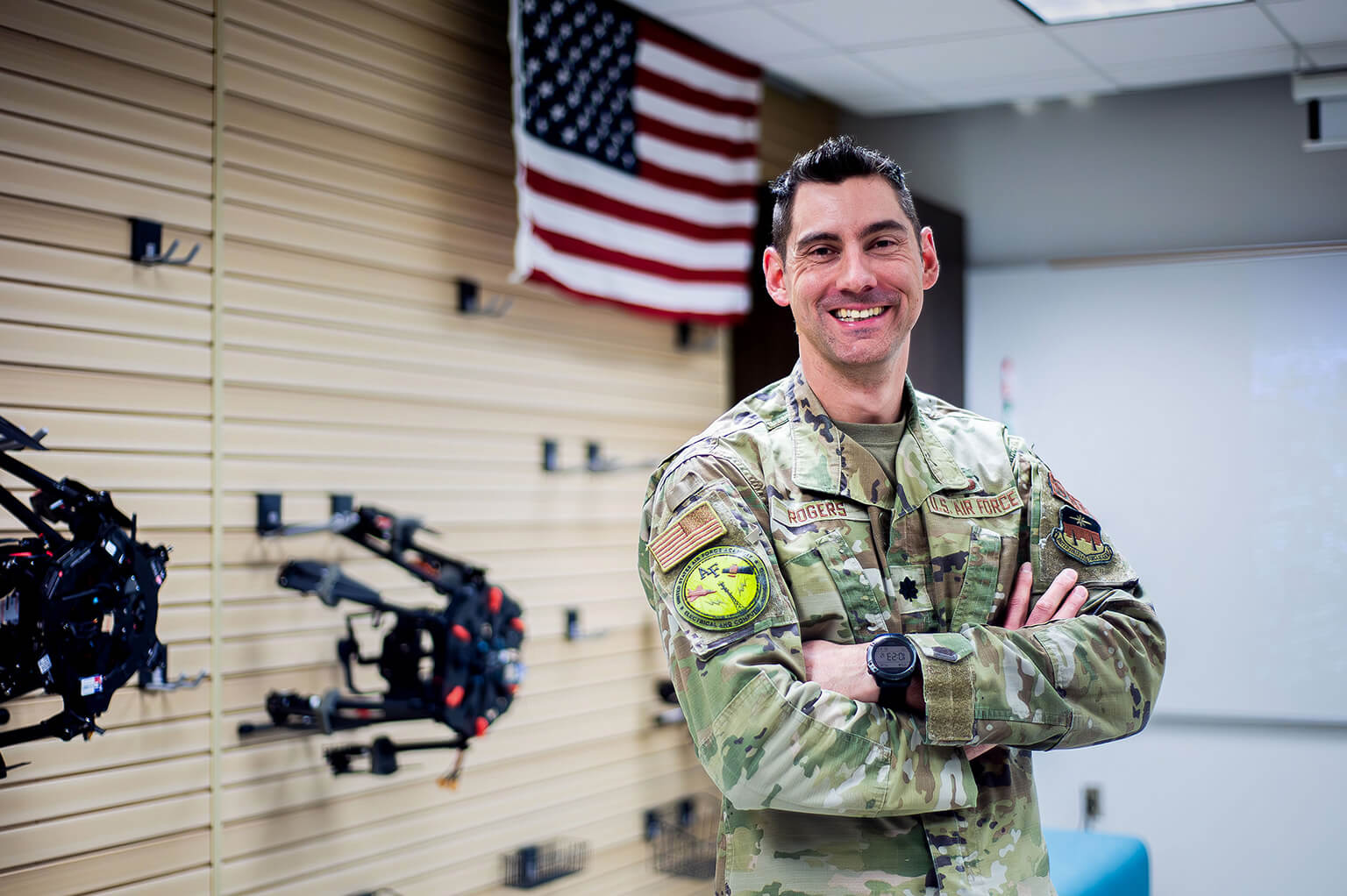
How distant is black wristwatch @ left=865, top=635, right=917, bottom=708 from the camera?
1676 millimetres

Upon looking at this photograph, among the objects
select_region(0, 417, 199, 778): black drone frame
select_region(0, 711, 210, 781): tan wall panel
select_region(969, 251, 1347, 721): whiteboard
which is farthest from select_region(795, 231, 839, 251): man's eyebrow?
select_region(969, 251, 1347, 721): whiteboard

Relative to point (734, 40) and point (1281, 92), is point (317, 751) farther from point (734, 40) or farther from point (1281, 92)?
point (1281, 92)

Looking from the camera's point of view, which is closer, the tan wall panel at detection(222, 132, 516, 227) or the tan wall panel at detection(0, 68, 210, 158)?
the tan wall panel at detection(0, 68, 210, 158)

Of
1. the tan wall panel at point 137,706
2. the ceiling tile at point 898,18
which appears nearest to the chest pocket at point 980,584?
the tan wall panel at point 137,706

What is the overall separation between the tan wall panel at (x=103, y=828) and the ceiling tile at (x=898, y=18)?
3.15 metres

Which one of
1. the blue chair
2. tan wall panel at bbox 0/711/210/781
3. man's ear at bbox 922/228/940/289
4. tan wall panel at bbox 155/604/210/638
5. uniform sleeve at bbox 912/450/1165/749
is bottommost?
the blue chair

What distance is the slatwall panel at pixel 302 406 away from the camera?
2.83 m

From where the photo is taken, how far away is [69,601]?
2256 mm

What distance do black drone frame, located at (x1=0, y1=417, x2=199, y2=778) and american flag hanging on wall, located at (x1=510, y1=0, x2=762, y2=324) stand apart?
1.81m

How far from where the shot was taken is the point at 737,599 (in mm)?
1717

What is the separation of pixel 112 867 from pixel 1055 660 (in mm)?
2246

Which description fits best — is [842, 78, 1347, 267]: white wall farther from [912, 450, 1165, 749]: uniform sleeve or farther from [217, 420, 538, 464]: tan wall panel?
[912, 450, 1165, 749]: uniform sleeve

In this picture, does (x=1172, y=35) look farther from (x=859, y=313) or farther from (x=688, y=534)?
(x=688, y=534)

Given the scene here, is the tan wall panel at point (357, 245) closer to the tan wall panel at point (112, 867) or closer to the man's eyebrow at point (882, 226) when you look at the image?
the tan wall panel at point (112, 867)
